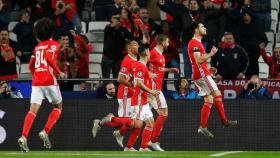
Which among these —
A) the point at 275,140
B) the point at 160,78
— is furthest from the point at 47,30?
the point at 275,140

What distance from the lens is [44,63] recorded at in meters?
19.2

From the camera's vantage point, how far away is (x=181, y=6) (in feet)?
81.4

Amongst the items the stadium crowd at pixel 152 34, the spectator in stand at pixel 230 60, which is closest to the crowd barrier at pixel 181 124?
the stadium crowd at pixel 152 34

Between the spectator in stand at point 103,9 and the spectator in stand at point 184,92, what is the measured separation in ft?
13.1

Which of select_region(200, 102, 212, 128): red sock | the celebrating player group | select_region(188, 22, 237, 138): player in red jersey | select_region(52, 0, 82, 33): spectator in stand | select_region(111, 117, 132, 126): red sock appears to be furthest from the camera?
select_region(52, 0, 82, 33): spectator in stand

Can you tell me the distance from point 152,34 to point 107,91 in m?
2.58

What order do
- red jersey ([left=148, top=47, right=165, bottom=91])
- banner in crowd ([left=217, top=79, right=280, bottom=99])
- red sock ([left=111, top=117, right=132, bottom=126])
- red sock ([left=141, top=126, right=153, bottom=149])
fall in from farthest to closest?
banner in crowd ([left=217, top=79, right=280, bottom=99])
red jersey ([left=148, top=47, right=165, bottom=91])
red sock ([left=141, top=126, right=153, bottom=149])
red sock ([left=111, top=117, right=132, bottom=126])

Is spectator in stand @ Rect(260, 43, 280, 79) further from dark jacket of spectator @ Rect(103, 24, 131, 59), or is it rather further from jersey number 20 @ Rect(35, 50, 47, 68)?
jersey number 20 @ Rect(35, 50, 47, 68)

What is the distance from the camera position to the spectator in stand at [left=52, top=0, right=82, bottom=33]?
84.4 feet

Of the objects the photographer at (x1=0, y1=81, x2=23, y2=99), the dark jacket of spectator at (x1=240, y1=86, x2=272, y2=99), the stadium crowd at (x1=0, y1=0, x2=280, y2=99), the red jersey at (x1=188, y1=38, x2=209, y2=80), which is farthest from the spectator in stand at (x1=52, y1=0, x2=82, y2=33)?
the red jersey at (x1=188, y1=38, x2=209, y2=80)

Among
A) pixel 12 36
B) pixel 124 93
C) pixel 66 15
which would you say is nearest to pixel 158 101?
pixel 124 93

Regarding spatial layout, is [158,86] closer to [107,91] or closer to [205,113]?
[205,113]

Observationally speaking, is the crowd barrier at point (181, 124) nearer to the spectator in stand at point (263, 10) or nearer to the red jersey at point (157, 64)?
the red jersey at point (157, 64)

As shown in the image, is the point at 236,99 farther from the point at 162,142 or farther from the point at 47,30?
the point at 47,30
